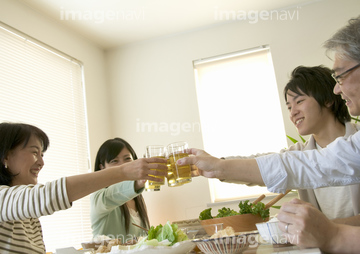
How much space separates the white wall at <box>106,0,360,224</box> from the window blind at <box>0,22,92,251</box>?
623mm

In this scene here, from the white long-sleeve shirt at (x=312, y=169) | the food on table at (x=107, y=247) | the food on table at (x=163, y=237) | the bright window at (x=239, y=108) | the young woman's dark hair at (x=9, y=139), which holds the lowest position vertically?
the food on table at (x=107, y=247)

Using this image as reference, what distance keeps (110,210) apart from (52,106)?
164cm

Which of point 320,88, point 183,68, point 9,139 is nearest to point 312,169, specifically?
point 320,88

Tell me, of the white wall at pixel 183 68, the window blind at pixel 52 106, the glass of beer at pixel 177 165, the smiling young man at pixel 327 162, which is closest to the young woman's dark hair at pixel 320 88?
the smiling young man at pixel 327 162

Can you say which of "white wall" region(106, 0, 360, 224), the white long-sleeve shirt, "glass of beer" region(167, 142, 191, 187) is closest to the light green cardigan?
"glass of beer" region(167, 142, 191, 187)

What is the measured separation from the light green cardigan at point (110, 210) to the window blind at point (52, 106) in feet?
2.73

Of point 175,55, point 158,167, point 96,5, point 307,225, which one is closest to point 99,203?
point 158,167

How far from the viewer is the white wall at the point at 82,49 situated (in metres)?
3.45

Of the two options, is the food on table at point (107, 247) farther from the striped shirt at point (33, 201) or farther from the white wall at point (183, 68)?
the white wall at point (183, 68)

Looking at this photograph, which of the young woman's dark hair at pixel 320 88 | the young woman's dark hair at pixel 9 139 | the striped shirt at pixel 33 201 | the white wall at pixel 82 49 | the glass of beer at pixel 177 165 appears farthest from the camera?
the white wall at pixel 82 49

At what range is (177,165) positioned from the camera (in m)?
1.63

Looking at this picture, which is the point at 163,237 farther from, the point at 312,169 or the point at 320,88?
the point at 320,88

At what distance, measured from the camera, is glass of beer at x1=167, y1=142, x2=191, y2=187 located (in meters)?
1.63

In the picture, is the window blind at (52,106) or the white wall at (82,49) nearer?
the window blind at (52,106)
